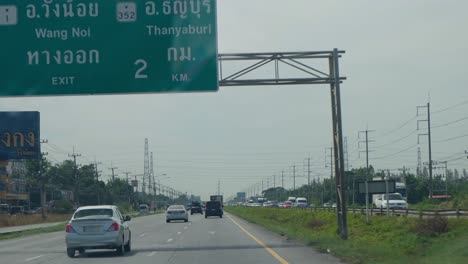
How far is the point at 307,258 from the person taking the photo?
2205 cm

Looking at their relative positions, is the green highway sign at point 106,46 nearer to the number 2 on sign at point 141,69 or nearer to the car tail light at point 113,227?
the number 2 on sign at point 141,69

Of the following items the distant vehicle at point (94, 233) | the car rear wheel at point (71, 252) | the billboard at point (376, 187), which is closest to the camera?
the distant vehicle at point (94, 233)

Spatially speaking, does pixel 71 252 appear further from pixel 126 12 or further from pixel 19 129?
pixel 19 129

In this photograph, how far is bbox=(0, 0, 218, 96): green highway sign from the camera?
23.9m

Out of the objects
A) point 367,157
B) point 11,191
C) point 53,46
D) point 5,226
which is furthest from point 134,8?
point 11,191

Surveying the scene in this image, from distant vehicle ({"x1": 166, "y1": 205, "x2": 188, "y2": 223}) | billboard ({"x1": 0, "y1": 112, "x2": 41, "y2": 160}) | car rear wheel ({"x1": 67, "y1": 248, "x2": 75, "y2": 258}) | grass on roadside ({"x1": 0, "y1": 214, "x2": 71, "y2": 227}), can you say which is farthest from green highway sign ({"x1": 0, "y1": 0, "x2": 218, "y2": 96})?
grass on roadside ({"x1": 0, "y1": 214, "x2": 71, "y2": 227})

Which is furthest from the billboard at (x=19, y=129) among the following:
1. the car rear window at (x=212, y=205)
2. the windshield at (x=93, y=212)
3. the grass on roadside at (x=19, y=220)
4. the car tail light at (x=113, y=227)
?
the car rear window at (x=212, y=205)

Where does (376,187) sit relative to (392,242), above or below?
above

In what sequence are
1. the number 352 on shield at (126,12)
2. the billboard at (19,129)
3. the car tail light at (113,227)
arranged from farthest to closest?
the billboard at (19,129) < the car tail light at (113,227) < the number 352 on shield at (126,12)

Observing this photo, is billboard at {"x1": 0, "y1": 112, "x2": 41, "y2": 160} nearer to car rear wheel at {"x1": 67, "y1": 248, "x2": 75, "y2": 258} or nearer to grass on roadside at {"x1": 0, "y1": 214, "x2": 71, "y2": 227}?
grass on roadside at {"x1": 0, "y1": 214, "x2": 71, "y2": 227}

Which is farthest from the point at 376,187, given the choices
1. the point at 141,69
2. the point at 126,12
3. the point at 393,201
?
the point at 393,201

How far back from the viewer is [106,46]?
24.2m

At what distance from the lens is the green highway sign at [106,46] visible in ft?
78.3

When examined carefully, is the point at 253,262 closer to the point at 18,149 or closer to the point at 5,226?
the point at 18,149
